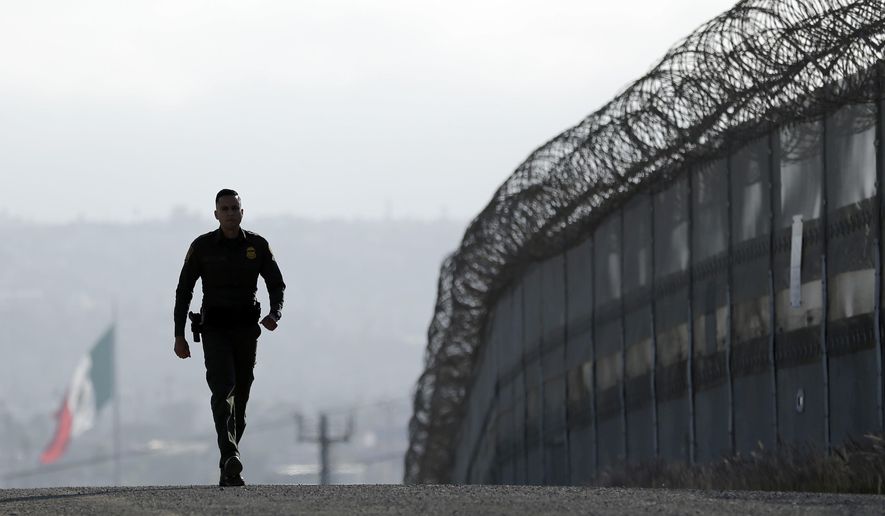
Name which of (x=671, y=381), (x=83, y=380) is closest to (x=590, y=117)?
(x=671, y=381)

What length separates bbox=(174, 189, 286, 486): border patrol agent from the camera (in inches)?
575

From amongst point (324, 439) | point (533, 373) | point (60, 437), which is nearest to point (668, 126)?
point (533, 373)

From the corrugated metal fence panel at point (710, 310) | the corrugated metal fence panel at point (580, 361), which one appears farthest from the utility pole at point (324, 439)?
the corrugated metal fence panel at point (710, 310)

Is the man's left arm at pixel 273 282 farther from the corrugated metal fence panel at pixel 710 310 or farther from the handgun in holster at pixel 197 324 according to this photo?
the corrugated metal fence panel at pixel 710 310

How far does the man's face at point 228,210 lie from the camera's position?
47.2ft

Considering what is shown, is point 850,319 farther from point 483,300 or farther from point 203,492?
point 483,300

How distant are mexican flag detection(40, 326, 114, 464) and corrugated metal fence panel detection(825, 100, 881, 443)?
103 m

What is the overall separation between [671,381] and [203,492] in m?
11.5

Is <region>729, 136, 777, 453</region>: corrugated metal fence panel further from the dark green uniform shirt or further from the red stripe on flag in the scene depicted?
the red stripe on flag

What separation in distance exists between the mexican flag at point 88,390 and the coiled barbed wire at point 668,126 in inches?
3553

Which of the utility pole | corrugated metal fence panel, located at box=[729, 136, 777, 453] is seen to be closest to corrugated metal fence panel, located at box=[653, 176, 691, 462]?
corrugated metal fence panel, located at box=[729, 136, 777, 453]

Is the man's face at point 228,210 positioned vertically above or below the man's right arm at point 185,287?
above

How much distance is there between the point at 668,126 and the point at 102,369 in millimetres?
125011

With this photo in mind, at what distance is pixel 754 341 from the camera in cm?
2152
